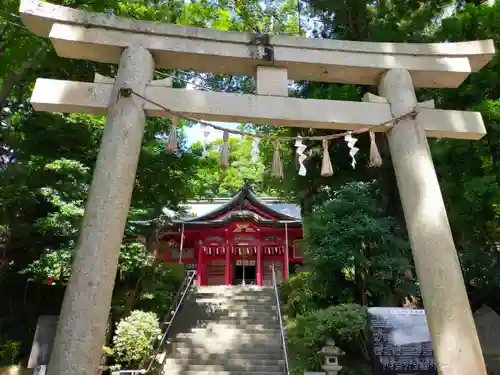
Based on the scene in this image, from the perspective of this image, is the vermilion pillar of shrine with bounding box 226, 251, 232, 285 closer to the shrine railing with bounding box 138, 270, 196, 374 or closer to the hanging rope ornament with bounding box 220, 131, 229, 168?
the shrine railing with bounding box 138, 270, 196, 374

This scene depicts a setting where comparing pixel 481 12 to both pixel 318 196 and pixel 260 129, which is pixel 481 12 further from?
pixel 260 129

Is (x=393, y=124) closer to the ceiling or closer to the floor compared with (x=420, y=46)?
closer to the floor

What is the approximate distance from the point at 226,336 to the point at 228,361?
1.04 metres

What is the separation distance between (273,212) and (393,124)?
37.9 feet

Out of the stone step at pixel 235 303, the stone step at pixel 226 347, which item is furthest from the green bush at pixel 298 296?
the stone step at pixel 226 347

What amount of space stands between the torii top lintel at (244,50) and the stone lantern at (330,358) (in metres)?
4.07

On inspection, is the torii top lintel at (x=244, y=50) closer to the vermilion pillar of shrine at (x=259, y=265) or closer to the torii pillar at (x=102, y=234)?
the torii pillar at (x=102, y=234)

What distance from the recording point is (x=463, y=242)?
8688 mm

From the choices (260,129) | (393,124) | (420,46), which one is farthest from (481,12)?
(260,129)

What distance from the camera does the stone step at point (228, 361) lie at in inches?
307

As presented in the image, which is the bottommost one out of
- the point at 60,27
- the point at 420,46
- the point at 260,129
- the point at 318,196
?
the point at 60,27

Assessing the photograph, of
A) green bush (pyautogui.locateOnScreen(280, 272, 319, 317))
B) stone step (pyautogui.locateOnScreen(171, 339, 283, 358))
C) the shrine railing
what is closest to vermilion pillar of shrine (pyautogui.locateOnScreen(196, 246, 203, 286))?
the shrine railing

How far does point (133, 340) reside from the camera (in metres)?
7.02

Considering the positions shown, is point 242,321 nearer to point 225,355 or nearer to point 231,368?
point 225,355
